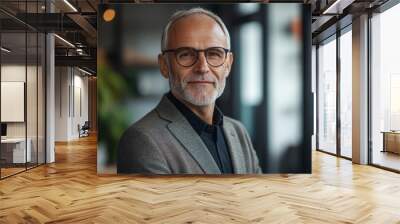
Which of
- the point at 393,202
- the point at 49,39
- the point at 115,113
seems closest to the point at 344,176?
the point at 393,202

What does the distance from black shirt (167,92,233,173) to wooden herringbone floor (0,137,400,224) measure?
1.08 feet

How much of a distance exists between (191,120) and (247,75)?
1.24 m

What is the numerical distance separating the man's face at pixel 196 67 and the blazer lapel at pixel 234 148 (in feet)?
1.73

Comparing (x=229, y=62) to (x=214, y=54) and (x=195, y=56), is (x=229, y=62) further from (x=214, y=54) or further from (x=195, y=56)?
(x=195, y=56)

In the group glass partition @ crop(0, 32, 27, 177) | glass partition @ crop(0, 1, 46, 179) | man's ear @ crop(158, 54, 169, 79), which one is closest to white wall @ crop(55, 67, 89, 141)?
glass partition @ crop(0, 1, 46, 179)

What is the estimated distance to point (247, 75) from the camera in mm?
6496

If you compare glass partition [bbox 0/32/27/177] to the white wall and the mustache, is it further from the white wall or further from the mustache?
the white wall

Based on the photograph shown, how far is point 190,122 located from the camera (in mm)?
6219

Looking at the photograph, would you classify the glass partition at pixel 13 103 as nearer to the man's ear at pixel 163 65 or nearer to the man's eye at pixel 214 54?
the man's ear at pixel 163 65

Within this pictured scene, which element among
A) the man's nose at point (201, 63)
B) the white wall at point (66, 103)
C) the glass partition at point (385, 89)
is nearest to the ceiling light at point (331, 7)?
the glass partition at point (385, 89)

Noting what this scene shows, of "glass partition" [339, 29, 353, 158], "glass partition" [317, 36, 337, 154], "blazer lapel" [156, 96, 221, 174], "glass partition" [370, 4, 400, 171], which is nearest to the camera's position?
"blazer lapel" [156, 96, 221, 174]

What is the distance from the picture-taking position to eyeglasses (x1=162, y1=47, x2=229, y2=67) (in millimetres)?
6206

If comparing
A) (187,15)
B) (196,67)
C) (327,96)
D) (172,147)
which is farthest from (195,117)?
(327,96)

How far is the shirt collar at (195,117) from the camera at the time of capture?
622 centimetres
